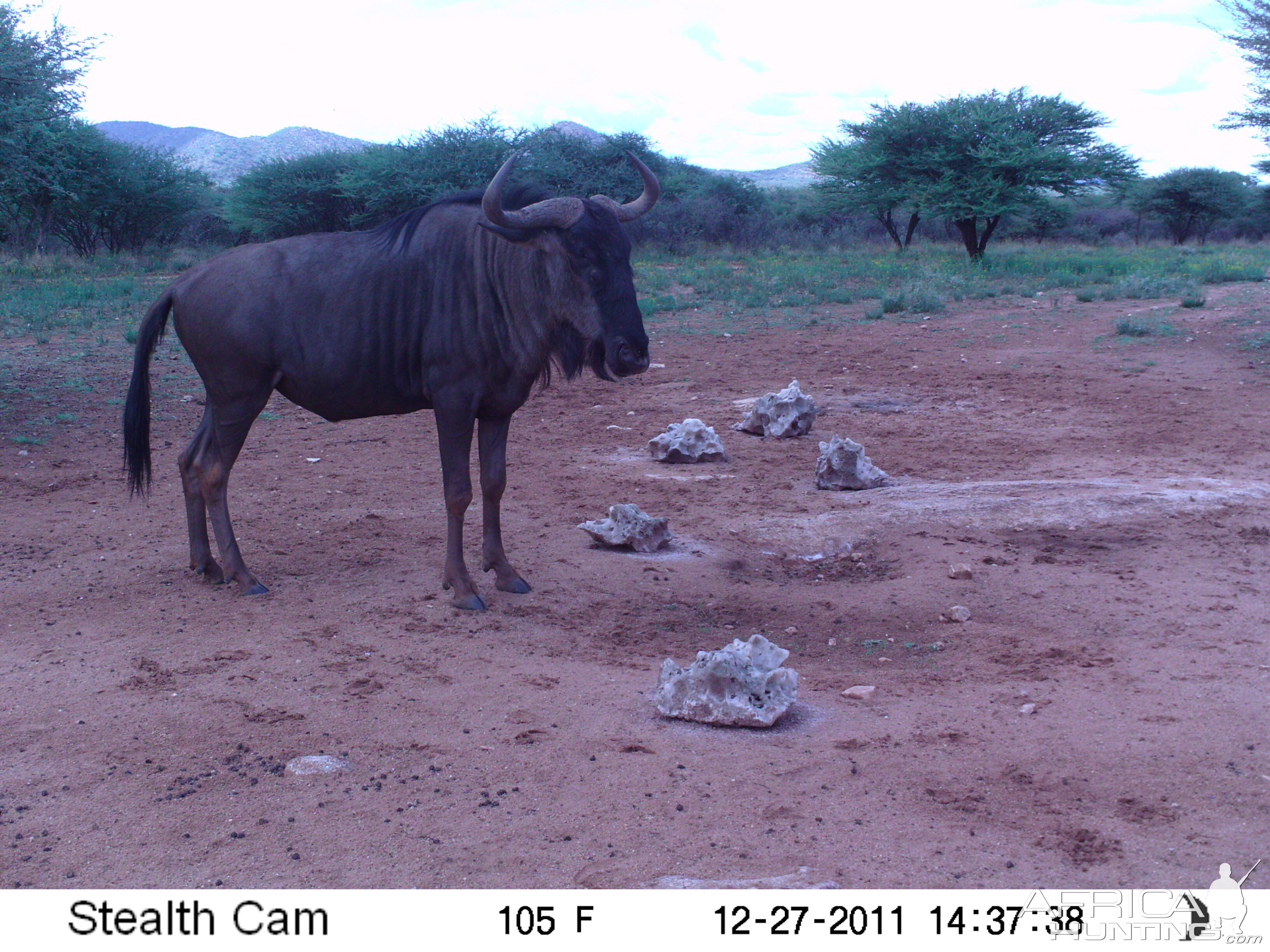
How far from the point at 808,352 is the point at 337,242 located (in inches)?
320

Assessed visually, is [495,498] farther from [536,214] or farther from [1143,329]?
[1143,329]

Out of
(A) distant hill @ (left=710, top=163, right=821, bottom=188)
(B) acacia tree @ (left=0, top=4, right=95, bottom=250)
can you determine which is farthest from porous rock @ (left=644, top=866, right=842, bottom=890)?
(A) distant hill @ (left=710, top=163, right=821, bottom=188)

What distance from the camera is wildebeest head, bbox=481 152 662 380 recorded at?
4434mm

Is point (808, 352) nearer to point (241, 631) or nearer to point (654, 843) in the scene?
point (241, 631)

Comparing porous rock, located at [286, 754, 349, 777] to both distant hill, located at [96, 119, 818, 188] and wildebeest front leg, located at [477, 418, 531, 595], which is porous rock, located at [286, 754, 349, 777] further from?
distant hill, located at [96, 119, 818, 188]

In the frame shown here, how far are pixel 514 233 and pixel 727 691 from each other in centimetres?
227

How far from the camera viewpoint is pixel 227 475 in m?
5.04

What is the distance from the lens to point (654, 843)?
277 cm

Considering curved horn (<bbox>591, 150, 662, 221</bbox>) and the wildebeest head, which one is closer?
the wildebeest head

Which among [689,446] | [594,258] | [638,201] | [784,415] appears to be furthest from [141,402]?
[784,415]

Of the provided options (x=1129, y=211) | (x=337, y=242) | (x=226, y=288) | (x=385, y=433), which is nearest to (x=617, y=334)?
(x=337, y=242)

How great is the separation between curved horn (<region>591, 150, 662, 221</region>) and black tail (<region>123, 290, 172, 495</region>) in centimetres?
232

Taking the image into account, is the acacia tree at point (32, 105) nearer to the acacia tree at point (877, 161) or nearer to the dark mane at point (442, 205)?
the dark mane at point (442, 205)
